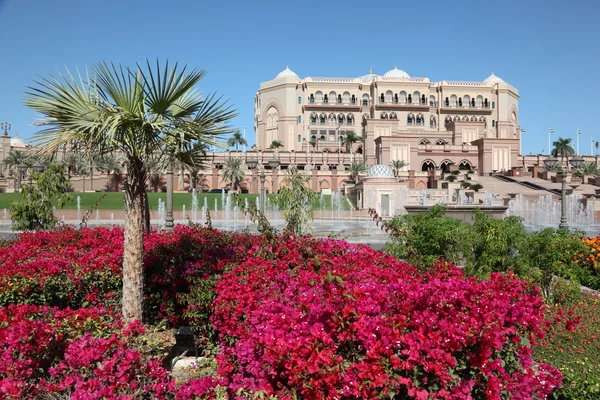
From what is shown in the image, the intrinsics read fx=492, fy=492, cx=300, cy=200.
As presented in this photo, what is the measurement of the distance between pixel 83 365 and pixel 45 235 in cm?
736

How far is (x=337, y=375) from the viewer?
3605 mm

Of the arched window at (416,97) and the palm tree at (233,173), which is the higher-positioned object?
the arched window at (416,97)

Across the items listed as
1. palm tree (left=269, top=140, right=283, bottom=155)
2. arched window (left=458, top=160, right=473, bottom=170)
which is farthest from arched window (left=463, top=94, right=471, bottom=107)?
palm tree (left=269, top=140, right=283, bottom=155)

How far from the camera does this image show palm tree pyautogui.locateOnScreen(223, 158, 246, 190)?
6321cm

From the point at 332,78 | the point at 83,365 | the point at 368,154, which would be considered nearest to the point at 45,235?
the point at 83,365

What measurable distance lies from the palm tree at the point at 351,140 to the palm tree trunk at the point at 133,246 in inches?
2647

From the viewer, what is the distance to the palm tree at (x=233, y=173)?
63.2 m

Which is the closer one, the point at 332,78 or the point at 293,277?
the point at 293,277

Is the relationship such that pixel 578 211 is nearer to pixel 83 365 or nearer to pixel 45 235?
pixel 45 235

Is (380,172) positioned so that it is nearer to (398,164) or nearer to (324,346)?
(398,164)

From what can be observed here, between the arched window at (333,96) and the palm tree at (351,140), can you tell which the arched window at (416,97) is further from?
the arched window at (333,96)

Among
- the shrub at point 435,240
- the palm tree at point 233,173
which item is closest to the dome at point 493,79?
the palm tree at point 233,173

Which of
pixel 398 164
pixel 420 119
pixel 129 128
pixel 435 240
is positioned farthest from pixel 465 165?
pixel 129 128

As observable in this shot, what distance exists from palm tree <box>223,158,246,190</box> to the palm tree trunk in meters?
57.7
